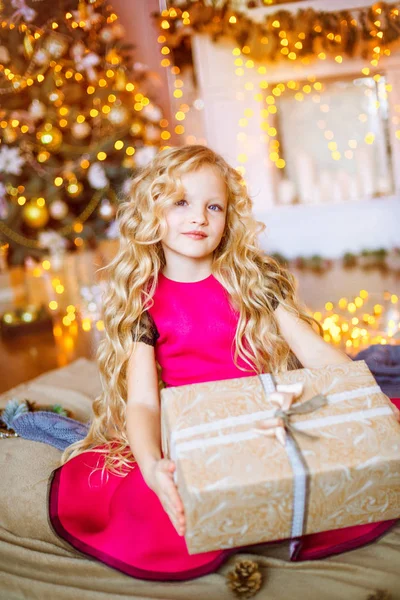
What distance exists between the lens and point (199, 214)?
139 centimetres

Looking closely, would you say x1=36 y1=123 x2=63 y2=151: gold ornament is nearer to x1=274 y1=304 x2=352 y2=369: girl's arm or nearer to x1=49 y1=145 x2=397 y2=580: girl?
x1=49 y1=145 x2=397 y2=580: girl

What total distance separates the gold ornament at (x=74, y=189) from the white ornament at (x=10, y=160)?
368 mm

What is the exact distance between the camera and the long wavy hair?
1431 mm

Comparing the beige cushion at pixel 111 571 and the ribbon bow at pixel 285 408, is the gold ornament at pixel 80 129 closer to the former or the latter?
the beige cushion at pixel 111 571

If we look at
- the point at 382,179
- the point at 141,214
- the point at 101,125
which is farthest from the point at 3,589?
the point at 382,179

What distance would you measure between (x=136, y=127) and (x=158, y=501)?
3.61m

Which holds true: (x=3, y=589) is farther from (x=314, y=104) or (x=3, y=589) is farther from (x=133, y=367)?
(x=314, y=104)

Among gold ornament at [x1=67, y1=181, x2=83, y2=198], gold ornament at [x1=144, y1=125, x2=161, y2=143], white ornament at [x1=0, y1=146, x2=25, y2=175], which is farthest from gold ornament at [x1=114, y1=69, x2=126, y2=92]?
white ornament at [x1=0, y1=146, x2=25, y2=175]

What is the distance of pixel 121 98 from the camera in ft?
Answer: 14.6

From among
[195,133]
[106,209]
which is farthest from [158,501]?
[195,133]

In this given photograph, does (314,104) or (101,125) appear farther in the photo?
(314,104)

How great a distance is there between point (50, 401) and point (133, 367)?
0.99 meters

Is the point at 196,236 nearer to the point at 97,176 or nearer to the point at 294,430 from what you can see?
the point at 294,430

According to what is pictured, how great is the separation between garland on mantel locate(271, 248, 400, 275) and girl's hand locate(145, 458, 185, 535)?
3667 millimetres
